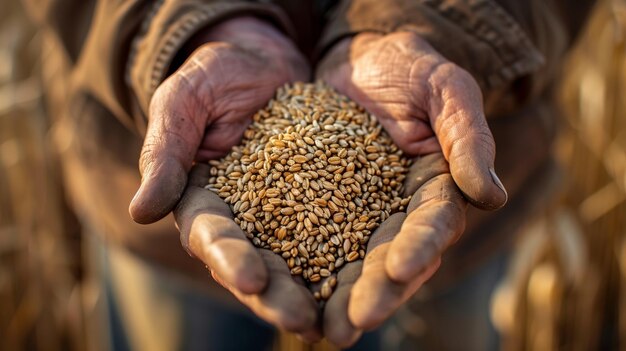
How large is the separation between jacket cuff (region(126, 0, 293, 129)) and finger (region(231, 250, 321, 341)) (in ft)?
1.20

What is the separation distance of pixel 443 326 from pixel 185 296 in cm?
56

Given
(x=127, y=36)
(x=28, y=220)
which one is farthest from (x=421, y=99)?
(x=28, y=220)

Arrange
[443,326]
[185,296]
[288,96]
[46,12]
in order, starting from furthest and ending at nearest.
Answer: [443,326], [185,296], [46,12], [288,96]

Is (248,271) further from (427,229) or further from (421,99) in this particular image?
(421,99)

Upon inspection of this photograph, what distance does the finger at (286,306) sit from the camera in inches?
26.7

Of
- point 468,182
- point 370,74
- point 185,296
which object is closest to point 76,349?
point 185,296

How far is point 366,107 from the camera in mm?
980

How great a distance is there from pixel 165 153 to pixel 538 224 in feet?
3.33

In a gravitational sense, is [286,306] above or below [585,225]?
above

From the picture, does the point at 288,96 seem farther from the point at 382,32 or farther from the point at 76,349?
the point at 76,349

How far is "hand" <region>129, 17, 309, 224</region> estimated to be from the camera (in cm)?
78

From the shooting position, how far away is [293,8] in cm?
114

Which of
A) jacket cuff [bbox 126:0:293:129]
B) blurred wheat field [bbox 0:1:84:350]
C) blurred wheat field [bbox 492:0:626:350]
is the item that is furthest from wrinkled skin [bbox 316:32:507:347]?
blurred wheat field [bbox 0:1:84:350]

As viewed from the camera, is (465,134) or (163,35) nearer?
(465,134)
